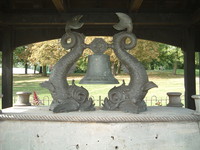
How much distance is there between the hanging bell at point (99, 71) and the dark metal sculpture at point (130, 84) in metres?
0.30

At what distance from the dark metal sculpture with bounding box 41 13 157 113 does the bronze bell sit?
0.8 inches

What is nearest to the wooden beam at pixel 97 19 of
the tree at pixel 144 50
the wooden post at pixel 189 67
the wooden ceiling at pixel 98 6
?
the wooden ceiling at pixel 98 6

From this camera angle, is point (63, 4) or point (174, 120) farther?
point (63, 4)

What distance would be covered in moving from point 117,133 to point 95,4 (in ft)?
15.5

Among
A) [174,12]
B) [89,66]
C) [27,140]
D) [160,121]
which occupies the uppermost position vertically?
[174,12]

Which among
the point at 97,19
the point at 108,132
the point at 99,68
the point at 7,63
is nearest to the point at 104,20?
the point at 97,19

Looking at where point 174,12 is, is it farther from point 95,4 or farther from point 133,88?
point 133,88

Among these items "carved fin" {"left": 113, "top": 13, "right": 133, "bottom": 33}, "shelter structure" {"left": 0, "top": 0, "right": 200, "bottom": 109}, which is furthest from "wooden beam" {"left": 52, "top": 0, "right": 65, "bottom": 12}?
Answer: "carved fin" {"left": 113, "top": 13, "right": 133, "bottom": 33}

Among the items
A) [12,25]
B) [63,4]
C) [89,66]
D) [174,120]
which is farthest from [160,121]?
[12,25]

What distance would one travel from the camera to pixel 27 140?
570cm

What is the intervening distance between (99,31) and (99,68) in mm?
3618

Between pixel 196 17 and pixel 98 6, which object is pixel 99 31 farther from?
pixel 196 17

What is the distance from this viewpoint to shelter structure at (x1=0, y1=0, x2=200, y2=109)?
874 centimetres

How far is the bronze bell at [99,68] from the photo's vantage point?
6.28 metres
